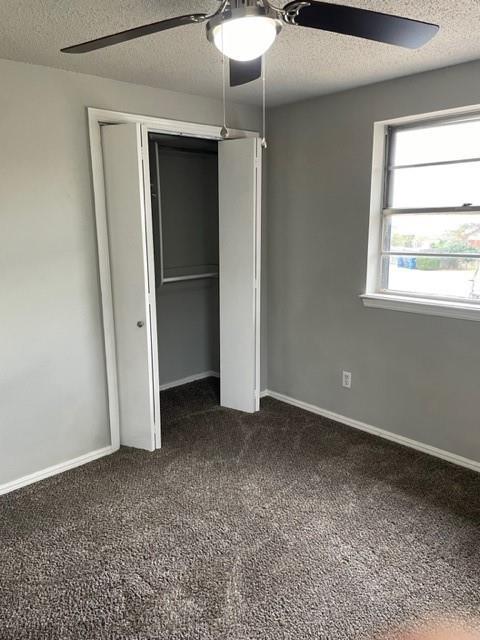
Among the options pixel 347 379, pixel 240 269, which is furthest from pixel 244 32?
pixel 347 379

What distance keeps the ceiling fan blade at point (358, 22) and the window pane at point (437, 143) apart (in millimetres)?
1459

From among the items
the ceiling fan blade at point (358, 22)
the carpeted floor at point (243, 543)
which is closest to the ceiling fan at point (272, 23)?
the ceiling fan blade at point (358, 22)

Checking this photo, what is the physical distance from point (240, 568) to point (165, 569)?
1.12 feet

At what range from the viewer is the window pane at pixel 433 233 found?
2.81m

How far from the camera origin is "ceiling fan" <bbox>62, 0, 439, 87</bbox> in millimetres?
1325

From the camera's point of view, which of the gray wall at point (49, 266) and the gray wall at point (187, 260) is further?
the gray wall at point (187, 260)

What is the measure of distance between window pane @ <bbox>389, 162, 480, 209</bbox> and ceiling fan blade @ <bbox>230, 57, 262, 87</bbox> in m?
1.60

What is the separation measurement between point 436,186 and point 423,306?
764 millimetres

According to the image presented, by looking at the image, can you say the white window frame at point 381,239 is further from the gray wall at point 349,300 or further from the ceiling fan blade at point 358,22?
the ceiling fan blade at point 358,22

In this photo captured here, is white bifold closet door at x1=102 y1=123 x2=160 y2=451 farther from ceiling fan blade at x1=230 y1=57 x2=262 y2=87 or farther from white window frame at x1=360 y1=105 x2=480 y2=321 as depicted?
white window frame at x1=360 y1=105 x2=480 y2=321

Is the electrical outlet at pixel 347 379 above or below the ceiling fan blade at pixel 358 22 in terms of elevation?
below

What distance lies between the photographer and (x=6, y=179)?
2496 mm

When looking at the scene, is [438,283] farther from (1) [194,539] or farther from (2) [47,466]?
(2) [47,466]

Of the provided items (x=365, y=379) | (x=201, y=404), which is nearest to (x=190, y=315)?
(x=201, y=404)
